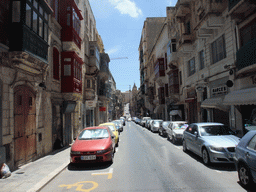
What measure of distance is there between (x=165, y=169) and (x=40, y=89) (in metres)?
8.02

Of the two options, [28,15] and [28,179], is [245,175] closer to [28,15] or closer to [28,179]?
[28,179]

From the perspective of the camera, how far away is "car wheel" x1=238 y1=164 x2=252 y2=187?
16.2 ft

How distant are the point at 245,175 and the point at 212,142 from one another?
2.50 m

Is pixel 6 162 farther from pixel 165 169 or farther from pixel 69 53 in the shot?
pixel 69 53

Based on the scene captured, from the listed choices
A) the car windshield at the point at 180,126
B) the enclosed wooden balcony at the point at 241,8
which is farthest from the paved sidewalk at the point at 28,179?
the enclosed wooden balcony at the point at 241,8

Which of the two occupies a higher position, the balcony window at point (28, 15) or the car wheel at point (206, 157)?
the balcony window at point (28, 15)

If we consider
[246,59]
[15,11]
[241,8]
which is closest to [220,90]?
[246,59]

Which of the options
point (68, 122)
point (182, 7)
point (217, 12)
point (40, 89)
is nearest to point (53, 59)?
point (40, 89)

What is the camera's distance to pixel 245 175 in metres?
5.10

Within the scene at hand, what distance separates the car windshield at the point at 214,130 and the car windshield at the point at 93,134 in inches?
178

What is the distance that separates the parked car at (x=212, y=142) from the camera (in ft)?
23.1

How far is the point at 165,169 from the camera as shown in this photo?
714cm

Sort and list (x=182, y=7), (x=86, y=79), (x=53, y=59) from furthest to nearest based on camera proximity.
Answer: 1. (x=86, y=79)
2. (x=182, y=7)
3. (x=53, y=59)

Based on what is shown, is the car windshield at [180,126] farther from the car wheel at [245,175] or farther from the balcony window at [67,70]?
the car wheel at [245,175]
